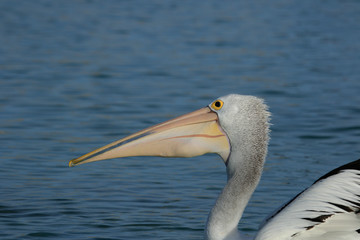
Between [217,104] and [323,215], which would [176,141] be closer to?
[217,104]

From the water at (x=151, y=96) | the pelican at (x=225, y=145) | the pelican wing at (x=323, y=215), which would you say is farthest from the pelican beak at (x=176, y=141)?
the water at (x=151, y=96)

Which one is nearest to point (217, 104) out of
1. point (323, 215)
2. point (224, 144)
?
point (224, 144)

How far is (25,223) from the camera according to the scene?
5.55 meters

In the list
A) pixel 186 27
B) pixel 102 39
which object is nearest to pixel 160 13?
pixel 186 27

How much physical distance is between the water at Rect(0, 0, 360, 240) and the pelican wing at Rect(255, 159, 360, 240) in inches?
56.9

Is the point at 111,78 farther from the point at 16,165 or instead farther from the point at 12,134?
the point at 16,165

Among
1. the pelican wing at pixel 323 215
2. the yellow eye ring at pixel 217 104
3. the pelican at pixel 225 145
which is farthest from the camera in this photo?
the yellow eye ring at pixel 217 104

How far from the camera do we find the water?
596cm

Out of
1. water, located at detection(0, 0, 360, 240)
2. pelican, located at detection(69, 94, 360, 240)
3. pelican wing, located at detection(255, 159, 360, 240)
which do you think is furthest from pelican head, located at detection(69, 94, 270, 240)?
water, located at detection(0, 0, 360, 240)

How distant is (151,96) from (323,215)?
5.97 metres

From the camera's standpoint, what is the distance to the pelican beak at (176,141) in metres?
4.50

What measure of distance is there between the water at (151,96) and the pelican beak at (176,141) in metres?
1.03

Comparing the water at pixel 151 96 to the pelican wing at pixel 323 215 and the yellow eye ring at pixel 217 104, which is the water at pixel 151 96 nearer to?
the yellow eye ring at pixel 217 104

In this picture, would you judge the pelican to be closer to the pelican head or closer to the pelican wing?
the pelican head
